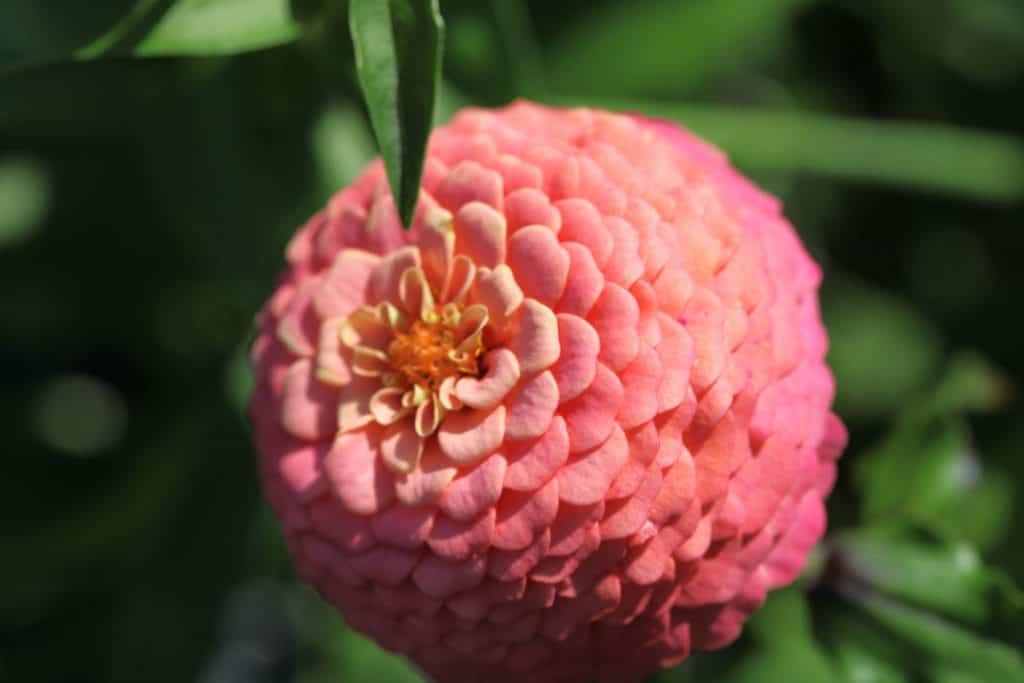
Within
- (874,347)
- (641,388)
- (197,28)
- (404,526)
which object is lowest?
(874,347)

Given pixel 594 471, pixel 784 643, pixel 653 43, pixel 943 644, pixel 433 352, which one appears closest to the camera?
pixel 594 471

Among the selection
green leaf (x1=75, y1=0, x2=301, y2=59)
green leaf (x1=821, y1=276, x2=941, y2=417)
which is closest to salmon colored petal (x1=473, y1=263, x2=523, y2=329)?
green leaf (x1=75, y1=0, x2=301, y2=59)

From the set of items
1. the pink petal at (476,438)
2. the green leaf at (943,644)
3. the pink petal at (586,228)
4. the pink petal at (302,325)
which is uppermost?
the pink petal at (586,228)

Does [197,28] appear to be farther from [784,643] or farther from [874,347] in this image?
[874,347]

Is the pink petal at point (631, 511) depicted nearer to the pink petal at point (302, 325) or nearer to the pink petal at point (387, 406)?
the pink petal at point (387, 406)

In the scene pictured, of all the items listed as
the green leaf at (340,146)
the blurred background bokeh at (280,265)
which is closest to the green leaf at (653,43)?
the blurred background bokeh at (280,265)

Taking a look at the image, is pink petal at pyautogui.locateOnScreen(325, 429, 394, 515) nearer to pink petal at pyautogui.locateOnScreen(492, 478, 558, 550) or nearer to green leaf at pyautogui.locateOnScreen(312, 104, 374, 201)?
pink petal at pyautogui.locateOnScreen(492, 478, 558, 550)

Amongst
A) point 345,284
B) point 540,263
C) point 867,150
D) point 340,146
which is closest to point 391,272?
point 345,284

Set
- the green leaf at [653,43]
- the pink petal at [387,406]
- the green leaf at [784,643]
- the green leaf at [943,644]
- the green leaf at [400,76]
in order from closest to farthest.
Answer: the green leaf at [400,76], the pink petal at [387,406], the green leaf at [943,644], the green leaf at [784,643], the green leaf at [653,43]
